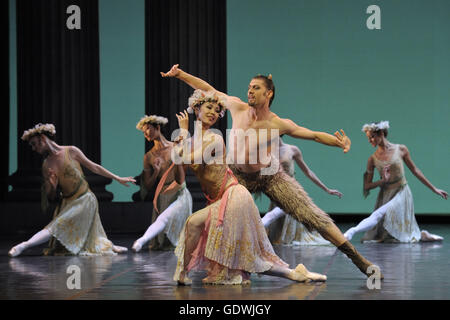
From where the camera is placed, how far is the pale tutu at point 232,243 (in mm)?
5766

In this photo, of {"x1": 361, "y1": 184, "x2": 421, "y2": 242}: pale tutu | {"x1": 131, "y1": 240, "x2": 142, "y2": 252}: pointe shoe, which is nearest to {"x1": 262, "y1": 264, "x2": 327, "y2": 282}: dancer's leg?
{"x1": 131, "y1": 240, "x2": 142, "y2": 252}: pointe shoe

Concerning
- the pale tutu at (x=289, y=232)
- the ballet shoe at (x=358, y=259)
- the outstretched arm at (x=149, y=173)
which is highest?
the outstretched arm at (x=149, y=173)

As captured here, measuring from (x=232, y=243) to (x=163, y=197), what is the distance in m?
3.93

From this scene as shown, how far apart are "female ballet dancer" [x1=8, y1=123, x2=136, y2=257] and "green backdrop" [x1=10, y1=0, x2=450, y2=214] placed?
6.37 metres

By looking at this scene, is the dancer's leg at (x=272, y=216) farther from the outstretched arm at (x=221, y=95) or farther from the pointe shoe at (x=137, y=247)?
the outstretched arm at (x=221, y=95)

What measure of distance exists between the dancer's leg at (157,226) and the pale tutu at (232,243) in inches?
118

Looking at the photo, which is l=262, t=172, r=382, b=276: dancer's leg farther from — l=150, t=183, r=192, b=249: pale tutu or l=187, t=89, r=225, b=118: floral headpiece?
l=150, t=183, r=192, b=249: pale tutu

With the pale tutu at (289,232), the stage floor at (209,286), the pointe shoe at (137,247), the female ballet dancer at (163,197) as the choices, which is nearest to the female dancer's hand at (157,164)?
the female ballet dancer at (163,197)

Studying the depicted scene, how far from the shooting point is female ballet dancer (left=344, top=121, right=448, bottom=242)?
10328 mm

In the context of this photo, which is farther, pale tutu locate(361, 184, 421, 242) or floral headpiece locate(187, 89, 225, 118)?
pale tutu locate(361, 184, 421, 242)
